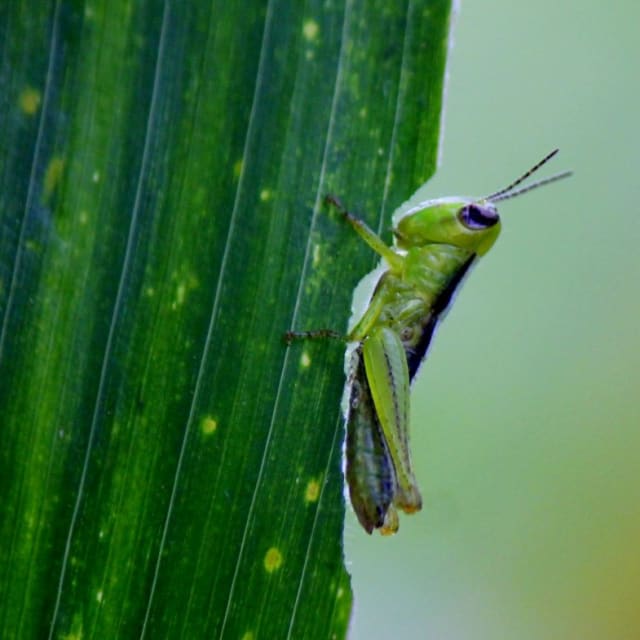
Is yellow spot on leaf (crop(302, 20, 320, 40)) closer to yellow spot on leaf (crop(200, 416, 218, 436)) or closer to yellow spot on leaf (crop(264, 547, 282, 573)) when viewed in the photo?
yellow spot on leaf (crop(200, 416, 218, 436))

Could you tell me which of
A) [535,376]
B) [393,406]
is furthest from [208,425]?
[535,376]

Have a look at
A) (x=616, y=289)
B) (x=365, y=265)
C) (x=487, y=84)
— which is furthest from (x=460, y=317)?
(x=365, y=265)

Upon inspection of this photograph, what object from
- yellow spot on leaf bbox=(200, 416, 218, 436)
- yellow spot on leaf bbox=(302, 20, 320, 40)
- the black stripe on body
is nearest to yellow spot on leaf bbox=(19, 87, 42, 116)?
yellow spot on leaf bbox=(302, 20, 320, 40)

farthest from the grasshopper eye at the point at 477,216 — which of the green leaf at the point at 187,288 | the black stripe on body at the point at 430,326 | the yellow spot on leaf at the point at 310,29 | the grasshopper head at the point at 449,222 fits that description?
the yellow spot on leaf at the point at 310,29

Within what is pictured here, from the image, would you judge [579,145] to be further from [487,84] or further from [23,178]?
[23,178]

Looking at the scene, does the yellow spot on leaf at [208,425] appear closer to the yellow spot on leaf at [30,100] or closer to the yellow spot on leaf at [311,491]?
the yellow spot on leaf at [311,491]

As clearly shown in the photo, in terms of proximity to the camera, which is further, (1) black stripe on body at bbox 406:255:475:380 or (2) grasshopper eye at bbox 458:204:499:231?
(1) black stripe on body at bbox 406:255:475:380

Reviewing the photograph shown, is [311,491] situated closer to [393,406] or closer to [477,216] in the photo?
[393,406]
